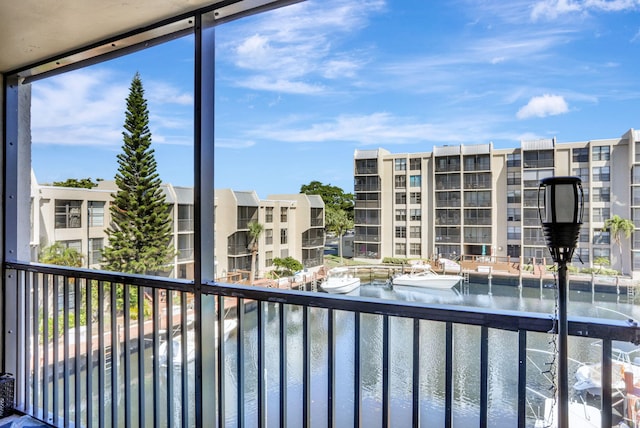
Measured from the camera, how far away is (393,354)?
1.35 metres

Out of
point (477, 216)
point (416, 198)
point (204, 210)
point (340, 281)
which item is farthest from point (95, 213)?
point (477, 216)

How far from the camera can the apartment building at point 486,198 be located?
1.12 m

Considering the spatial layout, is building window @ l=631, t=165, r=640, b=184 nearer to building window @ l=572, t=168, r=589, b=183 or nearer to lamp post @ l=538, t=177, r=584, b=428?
building window @ l=572, t=168, r=589, b=183

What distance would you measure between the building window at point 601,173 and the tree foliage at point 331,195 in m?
0.85

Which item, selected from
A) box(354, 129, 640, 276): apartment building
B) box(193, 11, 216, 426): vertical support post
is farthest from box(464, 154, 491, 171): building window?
box(193, 11, 216, 426): vertical support post

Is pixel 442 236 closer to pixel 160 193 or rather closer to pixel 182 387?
pixel 182 387

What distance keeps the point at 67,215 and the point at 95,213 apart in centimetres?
18

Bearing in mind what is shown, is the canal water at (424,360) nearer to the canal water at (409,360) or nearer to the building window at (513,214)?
the canal water at (409,360)

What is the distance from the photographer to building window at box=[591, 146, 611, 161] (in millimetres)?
1154

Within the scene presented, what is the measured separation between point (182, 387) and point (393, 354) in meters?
0.96

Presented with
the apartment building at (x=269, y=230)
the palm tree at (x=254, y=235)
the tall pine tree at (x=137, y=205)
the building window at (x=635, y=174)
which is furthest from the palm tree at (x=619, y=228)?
the tall pine tree at (x=137, y=205)

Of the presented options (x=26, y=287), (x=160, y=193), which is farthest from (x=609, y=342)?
(x=26, y=287)

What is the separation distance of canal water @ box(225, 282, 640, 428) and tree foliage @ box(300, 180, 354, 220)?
36 cm

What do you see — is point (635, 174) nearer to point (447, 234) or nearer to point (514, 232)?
point (514, 232)
